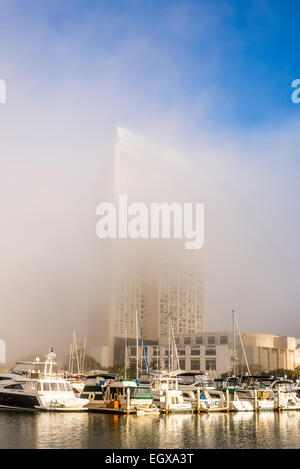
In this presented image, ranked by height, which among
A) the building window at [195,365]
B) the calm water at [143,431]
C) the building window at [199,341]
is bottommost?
the building window at [195,365]

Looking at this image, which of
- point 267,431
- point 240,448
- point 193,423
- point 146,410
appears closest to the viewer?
point 240,448

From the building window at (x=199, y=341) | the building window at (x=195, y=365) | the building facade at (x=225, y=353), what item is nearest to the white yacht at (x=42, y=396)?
the building facade at (x=225, y=353)

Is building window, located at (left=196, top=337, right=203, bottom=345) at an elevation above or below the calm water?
below

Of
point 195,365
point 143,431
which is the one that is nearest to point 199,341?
point 195,365

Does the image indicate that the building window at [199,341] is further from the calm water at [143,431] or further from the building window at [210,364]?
the calm water at [143,431]

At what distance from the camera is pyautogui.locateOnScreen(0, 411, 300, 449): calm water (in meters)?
32.8

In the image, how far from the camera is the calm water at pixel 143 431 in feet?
108

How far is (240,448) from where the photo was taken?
1302 inches

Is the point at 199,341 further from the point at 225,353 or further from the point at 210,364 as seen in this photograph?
the point at 225,353

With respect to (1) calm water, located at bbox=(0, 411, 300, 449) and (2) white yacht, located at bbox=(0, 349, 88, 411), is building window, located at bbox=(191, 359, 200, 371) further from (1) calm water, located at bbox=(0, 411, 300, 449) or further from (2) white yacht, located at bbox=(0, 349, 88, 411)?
(2) white yacht, located at bbox=(0, 349, 88, 411)

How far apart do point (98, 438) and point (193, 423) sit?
11.9 meters

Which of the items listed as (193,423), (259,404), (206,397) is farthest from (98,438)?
(259,404)

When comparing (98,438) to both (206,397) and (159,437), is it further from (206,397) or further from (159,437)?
(206,397)

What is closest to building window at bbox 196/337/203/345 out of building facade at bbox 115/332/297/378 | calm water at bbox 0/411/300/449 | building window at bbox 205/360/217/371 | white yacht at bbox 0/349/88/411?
building facade at bbox 115/332/297/378
